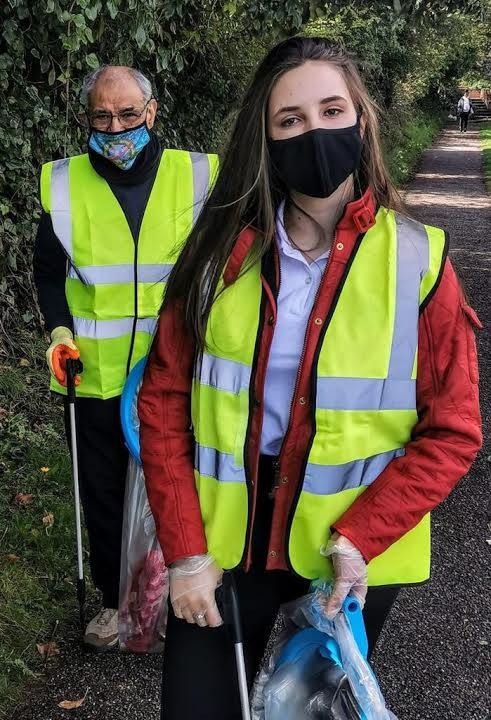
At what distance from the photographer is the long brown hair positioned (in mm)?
1606

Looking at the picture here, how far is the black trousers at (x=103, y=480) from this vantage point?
281cm

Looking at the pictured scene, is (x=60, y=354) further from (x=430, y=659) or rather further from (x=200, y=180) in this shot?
(x=430, y=659)

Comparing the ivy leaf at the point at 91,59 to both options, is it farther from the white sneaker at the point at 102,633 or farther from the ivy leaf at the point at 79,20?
the white sneaker at the point at 102,633

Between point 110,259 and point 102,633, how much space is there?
155 cm

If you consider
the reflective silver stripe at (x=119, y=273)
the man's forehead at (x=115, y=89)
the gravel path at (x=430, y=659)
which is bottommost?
the gravel path at (x=430, y=659)

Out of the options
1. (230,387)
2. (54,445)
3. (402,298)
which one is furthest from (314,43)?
(54,445)

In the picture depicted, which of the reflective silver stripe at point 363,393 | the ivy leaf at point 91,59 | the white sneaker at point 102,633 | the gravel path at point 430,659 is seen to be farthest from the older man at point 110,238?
the ivy leaf at point 91,59

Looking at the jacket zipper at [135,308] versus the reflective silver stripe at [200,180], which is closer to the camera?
the jacket zipper at [135,308]

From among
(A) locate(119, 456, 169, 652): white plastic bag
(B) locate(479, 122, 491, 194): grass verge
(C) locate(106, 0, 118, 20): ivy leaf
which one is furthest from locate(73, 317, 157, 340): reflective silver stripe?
(B) locate(479, 122, 491, 194): grass verge

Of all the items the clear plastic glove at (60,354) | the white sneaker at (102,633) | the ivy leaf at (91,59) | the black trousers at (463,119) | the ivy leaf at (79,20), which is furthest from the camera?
the black trousers at (463,119)

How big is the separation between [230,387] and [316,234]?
0.40 meters

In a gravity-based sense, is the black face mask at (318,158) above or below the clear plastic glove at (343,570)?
above

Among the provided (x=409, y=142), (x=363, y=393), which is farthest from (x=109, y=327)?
(x=409, y=142)

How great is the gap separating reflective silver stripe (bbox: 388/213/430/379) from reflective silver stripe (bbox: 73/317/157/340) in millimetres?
1372
